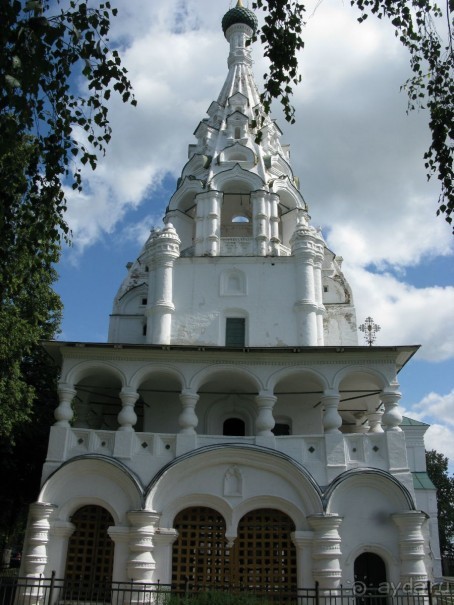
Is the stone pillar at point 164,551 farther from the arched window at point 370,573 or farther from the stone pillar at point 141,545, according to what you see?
the arched window at point 370,573

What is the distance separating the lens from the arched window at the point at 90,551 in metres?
15.3

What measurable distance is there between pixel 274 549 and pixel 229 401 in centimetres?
466

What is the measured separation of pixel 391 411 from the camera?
16.4 metres

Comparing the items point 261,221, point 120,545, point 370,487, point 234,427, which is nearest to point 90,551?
point 120,545

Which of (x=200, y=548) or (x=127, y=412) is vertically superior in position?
(x=127, y=412)

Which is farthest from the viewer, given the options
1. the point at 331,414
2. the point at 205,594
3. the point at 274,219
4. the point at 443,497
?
the point at 443,497

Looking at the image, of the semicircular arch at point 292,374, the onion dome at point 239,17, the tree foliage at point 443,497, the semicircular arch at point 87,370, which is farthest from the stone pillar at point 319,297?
the tree foliage at point 443,497

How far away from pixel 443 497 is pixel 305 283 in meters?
35.0

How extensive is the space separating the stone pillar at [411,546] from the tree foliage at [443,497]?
34.4 metres

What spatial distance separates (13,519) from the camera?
76.9 feet

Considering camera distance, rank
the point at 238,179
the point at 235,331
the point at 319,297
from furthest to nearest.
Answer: the point at 238,179
the point at 319,297
the point at 235,331

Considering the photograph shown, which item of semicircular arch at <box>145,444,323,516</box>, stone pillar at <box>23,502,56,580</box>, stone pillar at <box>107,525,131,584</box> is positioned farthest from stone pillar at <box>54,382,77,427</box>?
stone pillar at <box>107,525,131,584</box>

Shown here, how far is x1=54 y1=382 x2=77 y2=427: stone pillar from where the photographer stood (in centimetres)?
1625

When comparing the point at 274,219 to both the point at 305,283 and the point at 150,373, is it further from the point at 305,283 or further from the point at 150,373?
the point at 150,373
